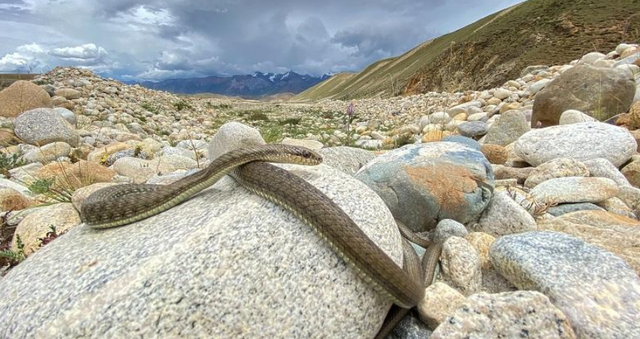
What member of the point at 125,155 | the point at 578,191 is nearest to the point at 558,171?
the point at 578,191

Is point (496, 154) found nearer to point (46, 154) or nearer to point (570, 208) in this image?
point (570, 208)

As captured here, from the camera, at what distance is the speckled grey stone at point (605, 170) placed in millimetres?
5847

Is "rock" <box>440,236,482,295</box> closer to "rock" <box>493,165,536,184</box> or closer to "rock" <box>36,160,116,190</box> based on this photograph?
"rock" <box>493,165,536,184</box>

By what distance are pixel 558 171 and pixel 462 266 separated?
3.34 metres

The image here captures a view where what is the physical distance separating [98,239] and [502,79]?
43.9 m

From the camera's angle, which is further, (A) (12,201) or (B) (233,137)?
(B) (233,137)

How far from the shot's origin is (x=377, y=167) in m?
5.37

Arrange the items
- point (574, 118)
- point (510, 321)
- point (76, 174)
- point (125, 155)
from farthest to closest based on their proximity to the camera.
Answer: point (125, 155) → point (574, 118) → point (76, 174) → point (510, 321)

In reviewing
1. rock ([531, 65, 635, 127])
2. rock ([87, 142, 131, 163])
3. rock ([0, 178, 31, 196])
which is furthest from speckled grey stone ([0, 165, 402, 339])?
rock ([531, 65, 635, 127])

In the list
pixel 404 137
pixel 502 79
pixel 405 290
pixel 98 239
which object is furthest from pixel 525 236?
pixel 502 79

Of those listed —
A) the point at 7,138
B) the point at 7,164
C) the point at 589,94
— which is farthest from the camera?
the point at 7,138

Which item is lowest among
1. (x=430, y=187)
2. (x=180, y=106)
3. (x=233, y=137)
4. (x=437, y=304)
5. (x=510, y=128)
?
(x=510, y=128)

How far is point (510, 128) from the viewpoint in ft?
30.3

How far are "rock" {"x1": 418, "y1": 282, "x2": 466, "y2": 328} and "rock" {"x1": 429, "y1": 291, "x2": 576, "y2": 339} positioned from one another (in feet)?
1.74
